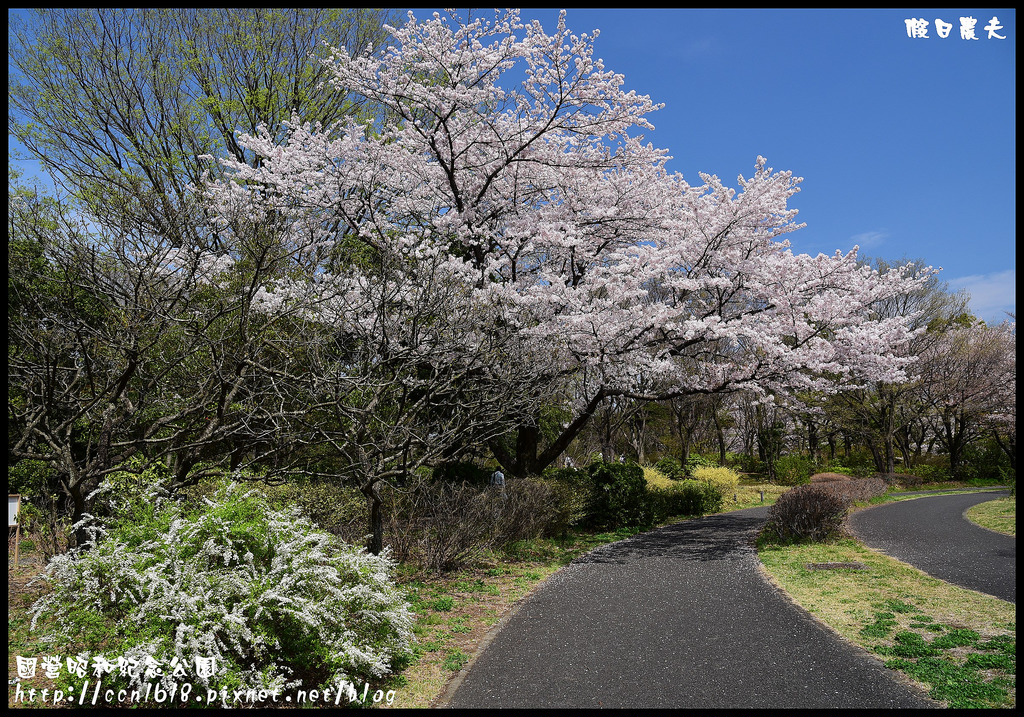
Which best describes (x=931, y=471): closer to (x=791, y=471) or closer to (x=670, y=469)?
(x=791, y=471)

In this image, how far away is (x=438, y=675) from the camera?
480 cm

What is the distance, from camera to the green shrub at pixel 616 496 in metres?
13.3

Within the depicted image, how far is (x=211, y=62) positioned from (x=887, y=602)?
1919 cm

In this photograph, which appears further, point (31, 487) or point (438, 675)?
point (31, 487)

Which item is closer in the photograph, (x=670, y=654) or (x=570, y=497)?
(x=670, y=654)

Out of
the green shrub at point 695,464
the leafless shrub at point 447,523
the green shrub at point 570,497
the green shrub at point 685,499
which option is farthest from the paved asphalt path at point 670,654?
the green shrub at point 695,464

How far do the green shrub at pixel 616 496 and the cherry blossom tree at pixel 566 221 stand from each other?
1.44 metres

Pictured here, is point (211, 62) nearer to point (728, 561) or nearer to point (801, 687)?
point (728, 561)

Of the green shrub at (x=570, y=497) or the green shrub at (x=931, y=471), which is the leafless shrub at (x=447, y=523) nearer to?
the green shrub at (x=570, y=497)

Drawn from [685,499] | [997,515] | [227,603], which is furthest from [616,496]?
[227,603]

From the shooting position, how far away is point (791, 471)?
83.8 ft

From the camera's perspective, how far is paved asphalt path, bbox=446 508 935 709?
4.30 m

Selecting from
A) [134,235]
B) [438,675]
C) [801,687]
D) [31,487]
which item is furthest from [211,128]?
[801,687]

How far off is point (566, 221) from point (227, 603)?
9178 millimetres
